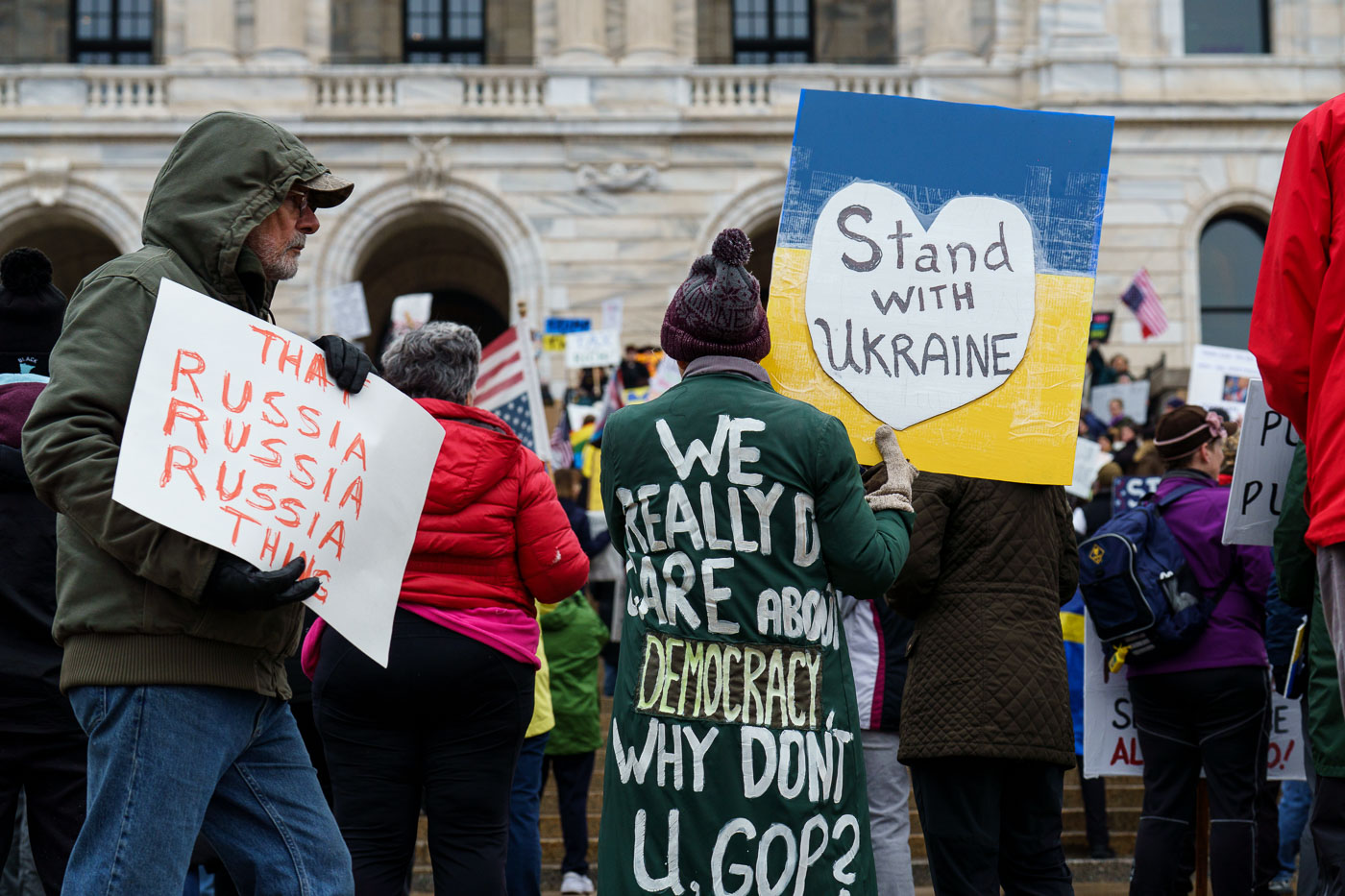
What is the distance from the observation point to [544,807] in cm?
910

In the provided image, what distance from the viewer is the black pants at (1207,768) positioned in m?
5.34

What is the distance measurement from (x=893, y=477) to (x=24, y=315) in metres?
2.50

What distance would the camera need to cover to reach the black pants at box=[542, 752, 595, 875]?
24.6ft

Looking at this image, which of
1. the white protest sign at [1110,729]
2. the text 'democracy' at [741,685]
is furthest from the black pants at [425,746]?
the white protest sign at [1110,729]

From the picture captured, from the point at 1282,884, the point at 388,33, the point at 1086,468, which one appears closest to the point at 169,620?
the point at 1282,884

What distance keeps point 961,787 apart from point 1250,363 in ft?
35.9

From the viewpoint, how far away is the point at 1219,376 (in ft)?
48.2

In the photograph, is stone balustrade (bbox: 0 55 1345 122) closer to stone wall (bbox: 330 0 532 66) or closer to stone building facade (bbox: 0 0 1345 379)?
stone building facade (bbox: 0 0 1345 379)

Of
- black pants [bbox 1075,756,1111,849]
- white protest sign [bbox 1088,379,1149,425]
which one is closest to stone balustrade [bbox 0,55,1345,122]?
white protest sign [bbox 1088,379,1149,425]

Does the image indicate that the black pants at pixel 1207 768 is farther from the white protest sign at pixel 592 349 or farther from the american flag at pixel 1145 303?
the american flag at pixel 1145 303

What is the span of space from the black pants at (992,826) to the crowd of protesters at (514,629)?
0.04 feet

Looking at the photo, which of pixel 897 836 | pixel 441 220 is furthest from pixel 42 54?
pixel 897 836

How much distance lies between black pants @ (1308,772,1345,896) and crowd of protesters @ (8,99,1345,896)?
0.01 m

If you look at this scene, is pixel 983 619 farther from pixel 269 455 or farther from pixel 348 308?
pixel 348 308
